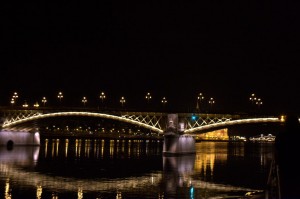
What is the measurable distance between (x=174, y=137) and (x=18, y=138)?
38.9m

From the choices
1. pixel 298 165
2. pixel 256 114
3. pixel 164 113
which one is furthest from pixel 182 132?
pixel 298 165

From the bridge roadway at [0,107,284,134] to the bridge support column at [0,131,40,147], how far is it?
1813 millimetres

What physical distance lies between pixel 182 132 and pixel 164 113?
462 cm

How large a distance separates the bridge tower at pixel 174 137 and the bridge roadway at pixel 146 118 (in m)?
0.20

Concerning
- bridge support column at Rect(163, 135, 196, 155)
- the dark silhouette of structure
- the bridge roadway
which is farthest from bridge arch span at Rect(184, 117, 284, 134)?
the dark silhouette of structure

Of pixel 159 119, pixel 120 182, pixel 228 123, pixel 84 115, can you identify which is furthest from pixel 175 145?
pixel 120 182

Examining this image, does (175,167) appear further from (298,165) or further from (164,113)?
(298,165)

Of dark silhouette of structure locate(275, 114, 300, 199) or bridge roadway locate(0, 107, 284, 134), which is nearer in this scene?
dark silhouette of structure locate(275, 114, 300, 199)

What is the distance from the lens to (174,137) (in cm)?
7362

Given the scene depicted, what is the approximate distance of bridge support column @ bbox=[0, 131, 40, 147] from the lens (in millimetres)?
93812

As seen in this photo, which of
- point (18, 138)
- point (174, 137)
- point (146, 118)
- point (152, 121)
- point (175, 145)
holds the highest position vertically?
point (146, 118)

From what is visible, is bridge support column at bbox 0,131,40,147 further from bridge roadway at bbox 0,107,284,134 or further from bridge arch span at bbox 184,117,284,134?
bridge arch span at bbox 184,117,284,134

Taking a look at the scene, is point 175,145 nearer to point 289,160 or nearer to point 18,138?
point 18,138

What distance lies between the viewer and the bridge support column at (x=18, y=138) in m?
93.8
